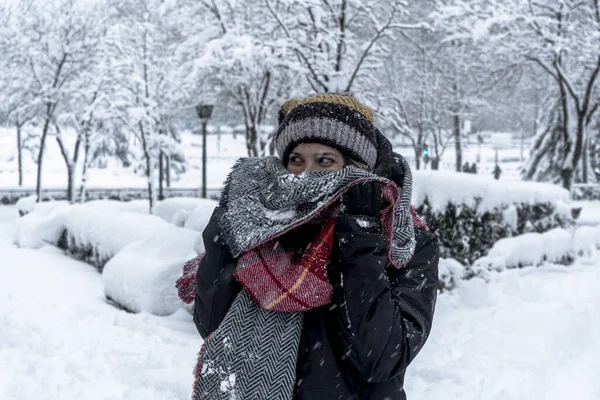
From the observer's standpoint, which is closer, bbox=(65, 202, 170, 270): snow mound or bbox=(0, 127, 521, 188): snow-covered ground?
bbox=(65, 202, 170, 270): snow mound

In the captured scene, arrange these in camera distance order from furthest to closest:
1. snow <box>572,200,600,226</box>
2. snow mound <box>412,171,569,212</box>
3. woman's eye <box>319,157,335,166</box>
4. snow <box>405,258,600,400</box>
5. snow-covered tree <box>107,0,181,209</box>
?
snow-covered tree <box>107,0,181,209</box>, snow <box>572,200,600,226</box>, snow mound <box>412,171,569,212</box>, snow <box>405,258,600,400</box>, woman's eye <box>319,157,335,166</box>

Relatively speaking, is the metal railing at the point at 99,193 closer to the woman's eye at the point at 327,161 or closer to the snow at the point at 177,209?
the snow at the point at 177,209

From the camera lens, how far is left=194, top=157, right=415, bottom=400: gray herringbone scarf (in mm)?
1490

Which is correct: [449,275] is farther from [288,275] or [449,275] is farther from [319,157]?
[288,275]

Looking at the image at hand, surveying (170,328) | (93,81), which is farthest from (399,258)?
(93,81)

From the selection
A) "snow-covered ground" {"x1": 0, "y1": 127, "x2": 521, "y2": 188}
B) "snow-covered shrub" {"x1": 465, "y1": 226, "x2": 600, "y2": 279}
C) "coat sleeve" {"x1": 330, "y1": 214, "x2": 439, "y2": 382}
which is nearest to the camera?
"coat sleeve" {"x1": 330, "y1": 214, "x2": 439, "y2": 382}

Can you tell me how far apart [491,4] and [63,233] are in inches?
487

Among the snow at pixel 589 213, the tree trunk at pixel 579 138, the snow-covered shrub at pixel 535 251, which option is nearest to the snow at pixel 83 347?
the snow-covered shrub at pixel 535 251

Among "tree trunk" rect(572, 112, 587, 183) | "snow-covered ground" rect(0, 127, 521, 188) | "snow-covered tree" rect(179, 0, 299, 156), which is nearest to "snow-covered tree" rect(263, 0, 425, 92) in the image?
"snow-covered tree" rect(179, 0, 299, 156)

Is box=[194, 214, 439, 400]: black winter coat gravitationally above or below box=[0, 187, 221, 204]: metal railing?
above

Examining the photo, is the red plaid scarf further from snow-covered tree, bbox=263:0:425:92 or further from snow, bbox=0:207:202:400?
snow-covered tree, bbox=263:0:425:92

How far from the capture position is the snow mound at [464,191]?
22.8ft

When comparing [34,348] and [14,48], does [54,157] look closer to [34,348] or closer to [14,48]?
[14,48]

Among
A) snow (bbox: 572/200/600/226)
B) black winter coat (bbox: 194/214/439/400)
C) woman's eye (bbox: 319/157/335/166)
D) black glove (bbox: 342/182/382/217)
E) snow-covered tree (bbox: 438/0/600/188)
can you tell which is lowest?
snow (bbox: 572/200/600/226)
